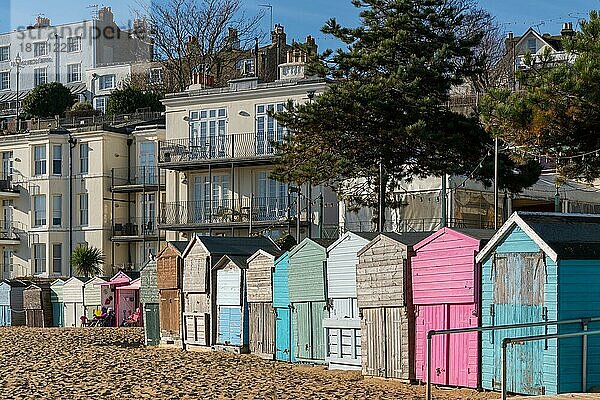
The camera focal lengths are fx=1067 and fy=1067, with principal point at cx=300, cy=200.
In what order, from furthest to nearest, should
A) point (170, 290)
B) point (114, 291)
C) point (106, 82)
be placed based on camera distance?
point (106, 82) → point (114, 291) → point (170, 290)

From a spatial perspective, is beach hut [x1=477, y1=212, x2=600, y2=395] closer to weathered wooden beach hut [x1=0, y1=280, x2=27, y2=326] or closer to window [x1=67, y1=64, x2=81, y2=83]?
weathered wooden beach hut [x1=0, y1=280, x2=27, y2=326]

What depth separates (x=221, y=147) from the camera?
46844 millimetres

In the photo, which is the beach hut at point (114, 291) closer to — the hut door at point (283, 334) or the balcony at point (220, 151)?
the balcony at point (220, 151)

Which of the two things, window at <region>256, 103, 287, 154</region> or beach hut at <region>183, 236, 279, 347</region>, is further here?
window at <region>256, 103, 287, 154</region>

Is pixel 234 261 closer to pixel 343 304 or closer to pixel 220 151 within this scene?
pixel 343 304

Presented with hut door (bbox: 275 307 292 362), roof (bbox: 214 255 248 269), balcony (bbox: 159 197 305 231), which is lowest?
hut door (bbox: 275 307 292 362)

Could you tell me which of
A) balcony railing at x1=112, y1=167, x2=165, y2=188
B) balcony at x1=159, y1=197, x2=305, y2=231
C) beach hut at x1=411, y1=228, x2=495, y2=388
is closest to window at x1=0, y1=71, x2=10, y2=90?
balcony railing at x1=112, y1=167, x2=165, y2=188

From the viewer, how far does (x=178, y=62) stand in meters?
64.4

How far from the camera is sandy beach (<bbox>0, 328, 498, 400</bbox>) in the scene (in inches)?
811

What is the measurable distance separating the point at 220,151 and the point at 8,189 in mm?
15187

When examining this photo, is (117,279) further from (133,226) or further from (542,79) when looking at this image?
(542,79)

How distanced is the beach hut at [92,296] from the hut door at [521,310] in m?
25.6

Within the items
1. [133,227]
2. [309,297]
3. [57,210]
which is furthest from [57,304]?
[309,297]

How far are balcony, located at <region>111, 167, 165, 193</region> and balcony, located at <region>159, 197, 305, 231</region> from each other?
391cm
